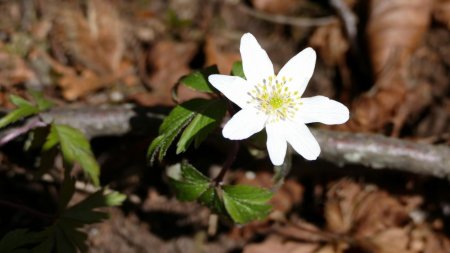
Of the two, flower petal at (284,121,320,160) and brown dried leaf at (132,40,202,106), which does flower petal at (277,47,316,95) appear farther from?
brown dried leaf at (132,40,202,106)

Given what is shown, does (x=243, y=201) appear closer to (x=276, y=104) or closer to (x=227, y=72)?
(x=276, y=104)

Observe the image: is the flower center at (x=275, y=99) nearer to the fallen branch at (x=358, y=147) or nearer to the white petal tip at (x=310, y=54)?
the white petal tip at (x=310, y=54)

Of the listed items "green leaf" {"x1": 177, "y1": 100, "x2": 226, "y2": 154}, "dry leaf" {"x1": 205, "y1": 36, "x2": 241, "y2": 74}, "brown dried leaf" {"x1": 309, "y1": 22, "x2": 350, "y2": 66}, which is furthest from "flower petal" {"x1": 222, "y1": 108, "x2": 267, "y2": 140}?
"brown dried leaf" {"x1": 309, "y1": 22, "x2": 350, "y2": 66}

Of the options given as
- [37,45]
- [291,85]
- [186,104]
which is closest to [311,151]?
[291,85]

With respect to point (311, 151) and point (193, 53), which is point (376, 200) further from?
point (193, 53)

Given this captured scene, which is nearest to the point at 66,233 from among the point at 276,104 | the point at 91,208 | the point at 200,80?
the point at 91,208

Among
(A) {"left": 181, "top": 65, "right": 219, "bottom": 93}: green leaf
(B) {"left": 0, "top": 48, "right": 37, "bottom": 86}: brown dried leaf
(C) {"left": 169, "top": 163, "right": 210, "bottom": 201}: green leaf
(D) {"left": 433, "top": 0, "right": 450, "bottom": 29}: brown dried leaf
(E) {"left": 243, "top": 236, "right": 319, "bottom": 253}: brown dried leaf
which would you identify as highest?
(D) {"left": 433, "top": 0, "right": 450, "bottom": 29}: brown dried leaf

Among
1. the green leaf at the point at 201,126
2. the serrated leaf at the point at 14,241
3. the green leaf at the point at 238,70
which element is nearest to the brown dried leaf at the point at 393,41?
the green leaf at the point at 238,70
